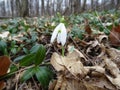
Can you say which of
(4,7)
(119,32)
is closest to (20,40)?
(119,32)

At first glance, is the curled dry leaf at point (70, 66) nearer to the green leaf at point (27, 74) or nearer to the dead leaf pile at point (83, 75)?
the dead leaf pile at point (83, 75)

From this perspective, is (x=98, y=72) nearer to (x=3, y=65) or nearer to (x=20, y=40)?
(x=3, y=65)

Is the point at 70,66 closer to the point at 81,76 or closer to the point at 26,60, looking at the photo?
the point at 81,76

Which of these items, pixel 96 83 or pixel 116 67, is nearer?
pixel 96 83

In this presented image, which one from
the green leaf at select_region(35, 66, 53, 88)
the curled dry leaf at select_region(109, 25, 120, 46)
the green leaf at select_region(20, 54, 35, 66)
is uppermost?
the curled dry leaf at select_region(109, 25, 120, 46)

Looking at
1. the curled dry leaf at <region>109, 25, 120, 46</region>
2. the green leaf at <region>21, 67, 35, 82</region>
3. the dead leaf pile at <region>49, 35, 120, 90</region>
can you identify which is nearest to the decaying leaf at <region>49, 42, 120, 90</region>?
the dead leaf pile at <region>49, 35, 120, 90</region>

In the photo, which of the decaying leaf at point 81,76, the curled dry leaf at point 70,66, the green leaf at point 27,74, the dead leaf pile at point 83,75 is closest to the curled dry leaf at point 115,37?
Answer: the dead leaf pile at point 83,75

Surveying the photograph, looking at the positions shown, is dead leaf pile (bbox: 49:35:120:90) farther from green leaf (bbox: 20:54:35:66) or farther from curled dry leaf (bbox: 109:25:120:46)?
curled dry leaf (bbox: 109:25:120:46)

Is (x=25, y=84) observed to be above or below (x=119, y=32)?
below

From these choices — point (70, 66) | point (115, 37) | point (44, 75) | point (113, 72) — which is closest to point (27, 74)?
point (44, 75)
